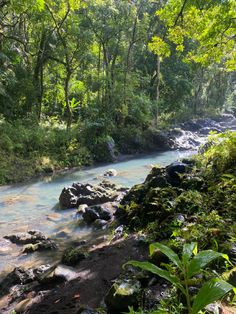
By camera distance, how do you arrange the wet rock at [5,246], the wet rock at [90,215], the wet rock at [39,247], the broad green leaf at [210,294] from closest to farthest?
the broad green leaf at [210,294], the wet rock at [39,247], the wet rock at [5,246], the wet rock at [90,215]

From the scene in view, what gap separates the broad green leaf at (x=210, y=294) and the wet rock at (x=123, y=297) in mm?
1111

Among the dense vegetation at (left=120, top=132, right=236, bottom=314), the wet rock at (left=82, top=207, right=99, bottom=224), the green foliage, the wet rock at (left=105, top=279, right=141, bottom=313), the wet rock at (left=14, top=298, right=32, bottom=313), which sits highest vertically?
the green foliage

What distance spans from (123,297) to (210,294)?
4.08 feet

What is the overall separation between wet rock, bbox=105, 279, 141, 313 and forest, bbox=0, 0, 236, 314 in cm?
1

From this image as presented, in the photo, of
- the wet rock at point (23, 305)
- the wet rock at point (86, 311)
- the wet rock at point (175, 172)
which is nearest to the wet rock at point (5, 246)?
the wet rock at point (23, 305)

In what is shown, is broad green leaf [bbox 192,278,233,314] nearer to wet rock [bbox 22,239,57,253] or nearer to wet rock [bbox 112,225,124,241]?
wet rock [bbox 112,225,124,241]

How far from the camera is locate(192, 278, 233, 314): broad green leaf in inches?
103

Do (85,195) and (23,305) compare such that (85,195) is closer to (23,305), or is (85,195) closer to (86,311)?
(23,305)

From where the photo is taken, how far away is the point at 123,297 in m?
3.62

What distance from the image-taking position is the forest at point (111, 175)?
3961 mm

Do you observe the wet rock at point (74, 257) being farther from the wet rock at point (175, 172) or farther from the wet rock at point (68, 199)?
the wet rock at point (68, 199)

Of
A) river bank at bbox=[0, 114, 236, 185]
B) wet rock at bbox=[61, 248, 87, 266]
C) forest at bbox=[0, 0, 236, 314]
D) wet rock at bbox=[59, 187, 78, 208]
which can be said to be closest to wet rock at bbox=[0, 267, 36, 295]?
forest at bbox=[0, 0, 236, 314]

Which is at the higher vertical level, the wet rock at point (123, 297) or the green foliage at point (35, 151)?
the green foliage at point (35, 151)

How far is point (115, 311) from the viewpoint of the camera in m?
3.63
